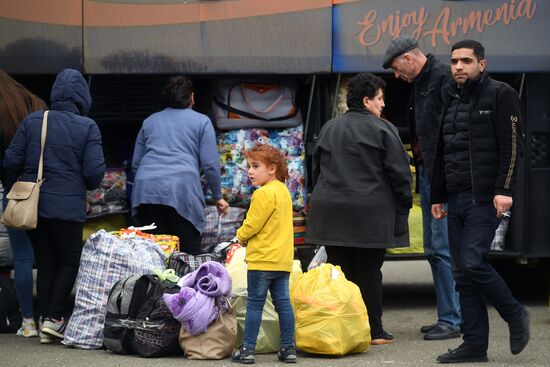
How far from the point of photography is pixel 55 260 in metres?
7.89

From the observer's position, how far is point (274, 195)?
6.94 meters

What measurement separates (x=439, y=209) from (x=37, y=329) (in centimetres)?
283

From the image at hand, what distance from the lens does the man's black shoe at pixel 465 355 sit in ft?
22.3

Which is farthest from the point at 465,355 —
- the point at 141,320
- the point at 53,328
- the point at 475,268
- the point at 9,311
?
the point at 9,311

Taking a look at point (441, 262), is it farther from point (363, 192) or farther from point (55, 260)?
point (55, 260)

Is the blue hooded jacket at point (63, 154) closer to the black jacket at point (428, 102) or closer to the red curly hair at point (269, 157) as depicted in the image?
the red curly hair at point (269, 157)

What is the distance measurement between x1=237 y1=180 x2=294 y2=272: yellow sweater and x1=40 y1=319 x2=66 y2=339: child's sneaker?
57.5 inches

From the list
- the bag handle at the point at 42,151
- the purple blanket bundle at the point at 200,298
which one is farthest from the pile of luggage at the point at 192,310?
the bag handle at the point at 42,151

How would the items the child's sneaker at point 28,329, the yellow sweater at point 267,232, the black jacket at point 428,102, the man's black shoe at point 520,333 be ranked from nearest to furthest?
the man's black shoe at point 520,333
the yellow sweater at point 267,232
the black jacket at point 428,102
the child's sneaker at point 28,329

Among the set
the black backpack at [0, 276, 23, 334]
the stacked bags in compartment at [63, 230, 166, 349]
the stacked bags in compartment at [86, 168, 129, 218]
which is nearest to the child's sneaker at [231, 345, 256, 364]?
the stacked bags in compartment at [63, 230, 166, 349]

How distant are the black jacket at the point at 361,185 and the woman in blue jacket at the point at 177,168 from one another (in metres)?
1.01

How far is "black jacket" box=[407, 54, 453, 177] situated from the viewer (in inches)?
296

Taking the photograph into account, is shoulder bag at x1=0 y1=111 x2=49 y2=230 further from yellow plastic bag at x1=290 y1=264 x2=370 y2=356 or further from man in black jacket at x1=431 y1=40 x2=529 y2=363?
man in black jacket at x1=431 y1=40 x2=529 y2=363

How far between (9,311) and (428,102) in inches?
120
